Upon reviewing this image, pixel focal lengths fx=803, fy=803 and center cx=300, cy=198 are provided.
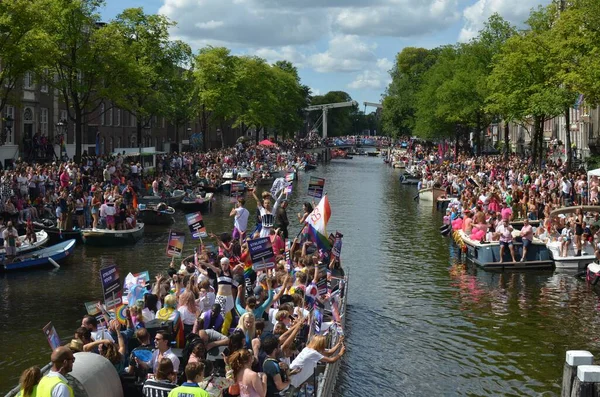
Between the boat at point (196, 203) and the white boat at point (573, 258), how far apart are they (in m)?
24.4

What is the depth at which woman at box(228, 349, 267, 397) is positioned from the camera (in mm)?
9602

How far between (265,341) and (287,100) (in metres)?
112

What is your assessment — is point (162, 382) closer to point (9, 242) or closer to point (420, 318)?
point (420, 318)

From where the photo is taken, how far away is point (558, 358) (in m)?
17.9

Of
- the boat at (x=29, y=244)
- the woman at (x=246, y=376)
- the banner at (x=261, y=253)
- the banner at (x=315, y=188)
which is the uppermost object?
the banner at (x=315, y=188)

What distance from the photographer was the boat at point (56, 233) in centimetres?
3061

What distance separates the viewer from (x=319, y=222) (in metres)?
21.4

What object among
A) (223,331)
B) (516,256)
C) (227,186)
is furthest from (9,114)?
(223,331)

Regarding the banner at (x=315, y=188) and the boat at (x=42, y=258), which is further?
the boat at (x=42, y=258)

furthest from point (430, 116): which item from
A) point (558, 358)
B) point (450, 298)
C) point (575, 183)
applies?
point (558, 358)

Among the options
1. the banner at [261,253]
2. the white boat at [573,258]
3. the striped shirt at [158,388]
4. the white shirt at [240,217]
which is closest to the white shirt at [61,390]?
the striped shirt at [158,388]

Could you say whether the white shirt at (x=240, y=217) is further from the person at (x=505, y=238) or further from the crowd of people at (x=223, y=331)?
the person at (x=505, y=238)

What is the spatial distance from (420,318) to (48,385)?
14.0 metres

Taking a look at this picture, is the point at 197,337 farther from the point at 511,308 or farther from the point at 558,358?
the point at 511,308
